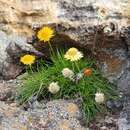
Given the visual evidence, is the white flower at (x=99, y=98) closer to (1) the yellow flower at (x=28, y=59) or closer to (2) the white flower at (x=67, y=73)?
(2) the white flower at (x=67, y=73)

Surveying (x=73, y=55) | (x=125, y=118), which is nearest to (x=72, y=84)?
(x=73, y=55)

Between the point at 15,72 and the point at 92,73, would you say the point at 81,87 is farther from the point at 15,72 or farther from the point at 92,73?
the point at 15,72

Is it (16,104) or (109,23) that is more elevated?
(109,23)

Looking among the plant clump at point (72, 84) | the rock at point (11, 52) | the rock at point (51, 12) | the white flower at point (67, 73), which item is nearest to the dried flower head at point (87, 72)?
the plant clump at point (72, 84)

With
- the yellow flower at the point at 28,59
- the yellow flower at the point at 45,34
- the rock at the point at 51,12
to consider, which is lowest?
the yellow flower at the point at 28,59

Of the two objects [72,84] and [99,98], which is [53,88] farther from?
[99,98]

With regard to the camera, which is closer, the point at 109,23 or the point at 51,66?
the point at 109,23

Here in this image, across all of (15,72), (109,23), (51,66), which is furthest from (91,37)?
(15,72)
